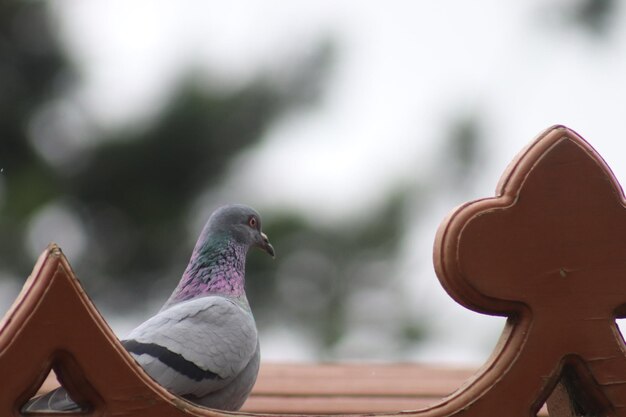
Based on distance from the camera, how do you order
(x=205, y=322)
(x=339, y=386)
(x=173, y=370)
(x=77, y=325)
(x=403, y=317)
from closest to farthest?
(x=77, y=325) < (x=173, y=370) < (x=205, y=322) < (x=339, y=386) < (x=403, y=317)

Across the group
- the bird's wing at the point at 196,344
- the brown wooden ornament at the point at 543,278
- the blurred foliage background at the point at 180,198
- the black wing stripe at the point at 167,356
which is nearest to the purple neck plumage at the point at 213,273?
the bird's wing at the point at 196,344

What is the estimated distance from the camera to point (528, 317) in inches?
106

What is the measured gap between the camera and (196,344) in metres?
3.30

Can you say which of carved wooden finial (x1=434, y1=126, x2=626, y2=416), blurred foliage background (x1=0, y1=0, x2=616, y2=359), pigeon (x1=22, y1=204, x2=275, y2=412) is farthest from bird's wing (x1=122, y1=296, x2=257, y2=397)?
blurred foliage background (x1=0, y1=0, x2=616, y2=359)

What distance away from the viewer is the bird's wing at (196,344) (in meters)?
3.15

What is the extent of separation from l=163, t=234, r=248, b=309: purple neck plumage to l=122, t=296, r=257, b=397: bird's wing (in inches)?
6.4

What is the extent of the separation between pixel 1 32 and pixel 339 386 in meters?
10.8

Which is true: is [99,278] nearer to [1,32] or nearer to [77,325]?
[1,32]

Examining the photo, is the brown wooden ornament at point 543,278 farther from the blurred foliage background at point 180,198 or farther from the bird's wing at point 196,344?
the blurred foliage background at point 180,198

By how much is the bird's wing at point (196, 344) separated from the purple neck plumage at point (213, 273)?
0.54 ft

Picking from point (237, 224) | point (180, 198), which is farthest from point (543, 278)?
point (180, 198)

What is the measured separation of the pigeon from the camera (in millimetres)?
3143

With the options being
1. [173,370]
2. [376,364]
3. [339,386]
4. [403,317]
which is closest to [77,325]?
[173,370]

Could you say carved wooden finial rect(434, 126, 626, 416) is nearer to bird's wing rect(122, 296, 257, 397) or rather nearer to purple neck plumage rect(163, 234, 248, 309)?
bird's wing rect(122, 296, 257, 397)
